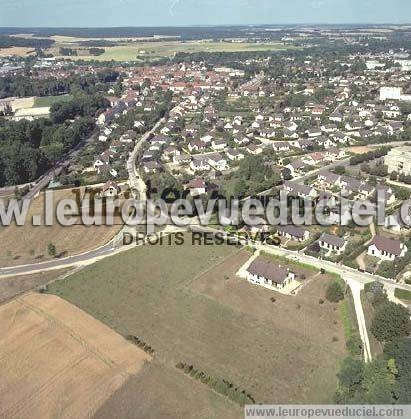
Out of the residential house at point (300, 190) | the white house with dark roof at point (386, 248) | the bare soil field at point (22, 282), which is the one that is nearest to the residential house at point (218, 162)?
the residential house at point (300, 190)

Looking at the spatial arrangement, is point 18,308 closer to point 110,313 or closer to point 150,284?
point 110,313

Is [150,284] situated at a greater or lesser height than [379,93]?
lesser

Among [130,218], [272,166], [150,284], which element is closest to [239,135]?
[272,166]

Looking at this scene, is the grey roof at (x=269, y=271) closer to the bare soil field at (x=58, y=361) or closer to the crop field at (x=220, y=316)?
the crop field at (x=220, y=316)

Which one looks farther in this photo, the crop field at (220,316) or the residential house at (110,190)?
the residential house at (110,190)

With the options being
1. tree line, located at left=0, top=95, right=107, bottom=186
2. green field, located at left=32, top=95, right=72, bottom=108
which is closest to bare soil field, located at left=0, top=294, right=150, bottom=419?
tree line, located at left=0, top=95, right=107, bottom=186

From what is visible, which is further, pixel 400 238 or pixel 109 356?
pixel 400 238
